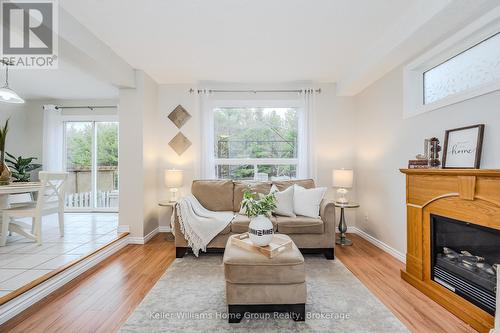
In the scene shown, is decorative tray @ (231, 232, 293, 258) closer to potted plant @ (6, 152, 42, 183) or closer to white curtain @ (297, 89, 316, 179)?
white curtain @ (297, 89, 316, 179)

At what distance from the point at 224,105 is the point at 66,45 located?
2.30 m

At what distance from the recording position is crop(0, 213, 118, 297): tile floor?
7.32ft

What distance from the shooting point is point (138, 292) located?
2.21 meters

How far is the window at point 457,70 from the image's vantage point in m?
1.93

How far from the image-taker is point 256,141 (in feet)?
14.1

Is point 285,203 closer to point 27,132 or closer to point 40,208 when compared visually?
point 40,208

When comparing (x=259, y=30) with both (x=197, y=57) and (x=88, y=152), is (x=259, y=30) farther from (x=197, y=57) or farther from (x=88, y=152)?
(x=88, y=152)

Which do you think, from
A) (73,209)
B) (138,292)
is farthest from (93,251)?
(73,209)

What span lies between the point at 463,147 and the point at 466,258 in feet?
3.10

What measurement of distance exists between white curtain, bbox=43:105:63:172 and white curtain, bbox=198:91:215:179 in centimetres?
357

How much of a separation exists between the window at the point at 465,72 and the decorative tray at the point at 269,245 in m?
2.14

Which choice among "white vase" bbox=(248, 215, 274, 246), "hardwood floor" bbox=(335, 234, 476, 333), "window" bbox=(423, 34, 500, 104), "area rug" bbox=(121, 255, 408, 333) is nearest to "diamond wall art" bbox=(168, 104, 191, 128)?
"area rug" bbox=(121, 255, 408, 333)

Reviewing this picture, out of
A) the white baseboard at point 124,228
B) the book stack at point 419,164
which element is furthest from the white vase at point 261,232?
the white baseboard at point 124,228

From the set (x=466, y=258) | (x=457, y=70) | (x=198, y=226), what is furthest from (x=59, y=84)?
(x=466, y=258)
